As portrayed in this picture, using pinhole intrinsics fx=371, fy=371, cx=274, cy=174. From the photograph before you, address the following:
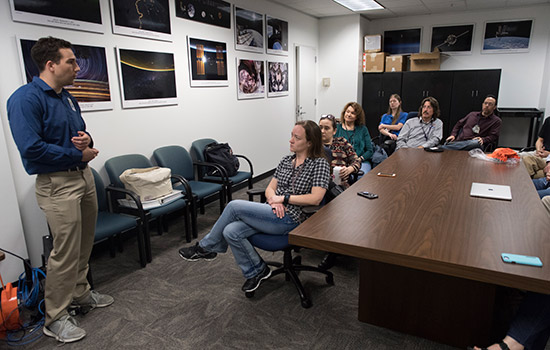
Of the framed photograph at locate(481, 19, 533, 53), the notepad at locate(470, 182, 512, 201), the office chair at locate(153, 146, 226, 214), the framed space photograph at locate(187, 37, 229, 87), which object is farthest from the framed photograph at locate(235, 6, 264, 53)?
the framed photograph at locate(481, 19, 533, 53)

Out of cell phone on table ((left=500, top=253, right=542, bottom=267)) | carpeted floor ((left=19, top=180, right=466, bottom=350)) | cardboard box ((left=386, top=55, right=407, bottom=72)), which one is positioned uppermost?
cardboard box ((left=386, top=55, right=407, bottom=72))

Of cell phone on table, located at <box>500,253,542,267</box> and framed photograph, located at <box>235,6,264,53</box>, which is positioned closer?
cell phone on table, located at <box>500,253,542,267</box>

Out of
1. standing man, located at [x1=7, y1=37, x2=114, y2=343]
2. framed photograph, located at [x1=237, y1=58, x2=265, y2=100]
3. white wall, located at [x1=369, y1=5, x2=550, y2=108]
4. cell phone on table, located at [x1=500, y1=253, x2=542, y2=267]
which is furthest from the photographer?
white wall, located at [x1=369, y1=5, x2=550, y2=108]

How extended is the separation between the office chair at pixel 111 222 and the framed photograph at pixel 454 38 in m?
6.72

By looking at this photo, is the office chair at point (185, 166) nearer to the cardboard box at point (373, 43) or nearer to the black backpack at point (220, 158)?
the black backpack at point (220, 158)

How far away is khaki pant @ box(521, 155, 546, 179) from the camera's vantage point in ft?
12.0

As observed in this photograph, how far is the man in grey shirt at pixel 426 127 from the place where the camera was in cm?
454

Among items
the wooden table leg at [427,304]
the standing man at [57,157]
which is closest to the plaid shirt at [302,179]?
the wooden table leg at [427,304]

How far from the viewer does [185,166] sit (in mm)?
3982

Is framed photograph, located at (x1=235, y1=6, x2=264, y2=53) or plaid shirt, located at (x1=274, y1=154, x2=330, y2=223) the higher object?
framed photograph, located at (x1=235, y1=6, x2=264, y2=53)

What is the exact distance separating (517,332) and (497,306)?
320 mm

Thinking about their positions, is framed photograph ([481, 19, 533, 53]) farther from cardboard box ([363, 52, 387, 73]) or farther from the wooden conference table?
the wooden conference table

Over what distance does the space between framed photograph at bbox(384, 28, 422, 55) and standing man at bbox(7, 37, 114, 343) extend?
6886mm

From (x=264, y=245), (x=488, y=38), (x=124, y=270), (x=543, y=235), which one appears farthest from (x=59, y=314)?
(x=488, y=38)
